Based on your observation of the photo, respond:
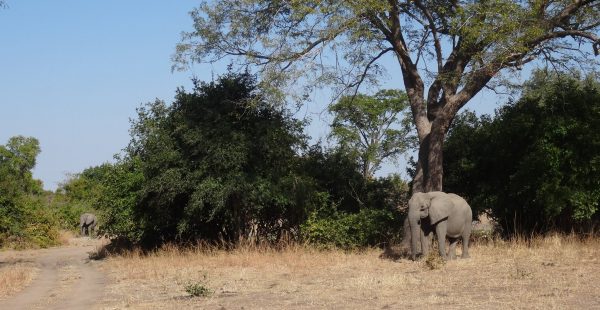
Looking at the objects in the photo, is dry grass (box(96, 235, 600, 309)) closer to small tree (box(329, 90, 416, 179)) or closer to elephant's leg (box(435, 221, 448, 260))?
elephant's leg (box(435, 221, 448, 260))

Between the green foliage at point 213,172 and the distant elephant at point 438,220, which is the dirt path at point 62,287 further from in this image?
the distant elephant at point 438,220

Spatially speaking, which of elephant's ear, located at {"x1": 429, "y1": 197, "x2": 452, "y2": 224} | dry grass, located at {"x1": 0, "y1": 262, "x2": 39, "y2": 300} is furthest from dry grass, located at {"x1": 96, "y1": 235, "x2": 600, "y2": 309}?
dry grass, located at {"x1": 0, "y1": 262, "x2": 39, "y2": 300}

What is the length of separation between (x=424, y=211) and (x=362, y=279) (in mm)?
4224

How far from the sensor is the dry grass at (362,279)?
1193cm

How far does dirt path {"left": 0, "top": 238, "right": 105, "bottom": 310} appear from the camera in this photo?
13938 mm

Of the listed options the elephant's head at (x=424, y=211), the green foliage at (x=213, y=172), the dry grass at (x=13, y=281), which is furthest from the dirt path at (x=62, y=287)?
the elephant's head at (x=424, y=211)

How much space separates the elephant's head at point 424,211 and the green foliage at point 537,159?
4.00 m

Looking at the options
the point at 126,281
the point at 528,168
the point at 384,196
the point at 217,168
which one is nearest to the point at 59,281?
the point at 126,281

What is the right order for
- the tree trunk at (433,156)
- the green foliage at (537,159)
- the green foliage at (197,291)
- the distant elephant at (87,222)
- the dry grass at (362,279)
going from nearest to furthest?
the dry grass at (362,279), the green foliage at (197,291), the tree trunk at (433,156), the green foliage at (537,159), the distant elephant at (87,222)

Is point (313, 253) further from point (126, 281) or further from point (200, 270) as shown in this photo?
point (126, 281)

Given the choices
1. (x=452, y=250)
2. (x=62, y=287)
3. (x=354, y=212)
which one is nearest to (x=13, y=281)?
(x=62, y=287)

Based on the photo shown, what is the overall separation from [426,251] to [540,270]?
3778mm

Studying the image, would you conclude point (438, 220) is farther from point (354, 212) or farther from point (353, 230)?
point (354, 212)

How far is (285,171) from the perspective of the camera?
940 inches
